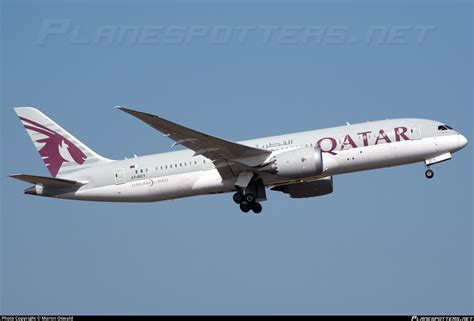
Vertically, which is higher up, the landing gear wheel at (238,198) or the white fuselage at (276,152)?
the white fuselage at (276,152)

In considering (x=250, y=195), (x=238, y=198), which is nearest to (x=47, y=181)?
(x=238, y=198)

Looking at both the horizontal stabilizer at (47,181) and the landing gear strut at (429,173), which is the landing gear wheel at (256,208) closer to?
the landing gear strut at (429,173)

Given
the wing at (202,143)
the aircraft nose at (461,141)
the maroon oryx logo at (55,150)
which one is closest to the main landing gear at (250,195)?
the wing at (202,143)

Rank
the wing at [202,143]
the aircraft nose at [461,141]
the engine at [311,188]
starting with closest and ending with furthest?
the wing at [202,143], the aircraft nose at [461,141], the engine at [311,188]

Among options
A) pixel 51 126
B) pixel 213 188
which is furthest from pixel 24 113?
pixel 213 188

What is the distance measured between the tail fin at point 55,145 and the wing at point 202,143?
6.40 metres

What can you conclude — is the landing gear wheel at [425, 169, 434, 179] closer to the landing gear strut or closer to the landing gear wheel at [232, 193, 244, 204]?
the landing gear strut

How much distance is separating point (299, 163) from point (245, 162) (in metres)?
2.81

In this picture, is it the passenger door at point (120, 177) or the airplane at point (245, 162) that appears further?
the passenger door at point (120, 177)

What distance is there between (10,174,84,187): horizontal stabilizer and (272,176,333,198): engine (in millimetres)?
11069

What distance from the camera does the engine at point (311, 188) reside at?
2047 inches

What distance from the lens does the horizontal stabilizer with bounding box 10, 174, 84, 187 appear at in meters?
48.3

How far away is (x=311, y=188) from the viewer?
2051 inches

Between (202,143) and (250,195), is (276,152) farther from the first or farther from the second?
(202,143)
